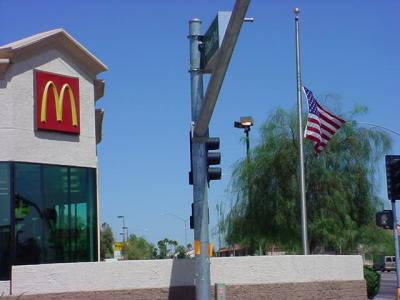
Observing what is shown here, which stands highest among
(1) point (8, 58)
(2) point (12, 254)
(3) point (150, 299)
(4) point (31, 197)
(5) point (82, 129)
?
(1) point (8, 58)

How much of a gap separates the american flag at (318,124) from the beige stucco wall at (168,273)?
6861 mm

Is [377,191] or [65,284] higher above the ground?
[377,191]

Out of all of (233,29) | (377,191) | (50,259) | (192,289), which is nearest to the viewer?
(233,29)

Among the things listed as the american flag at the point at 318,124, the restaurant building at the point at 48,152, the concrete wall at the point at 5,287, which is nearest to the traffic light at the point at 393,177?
the american flag at the point at 318,124

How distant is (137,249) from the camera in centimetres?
9100

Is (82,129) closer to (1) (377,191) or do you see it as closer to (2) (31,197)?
(2) (31,197)

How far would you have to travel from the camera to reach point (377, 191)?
30.6 m

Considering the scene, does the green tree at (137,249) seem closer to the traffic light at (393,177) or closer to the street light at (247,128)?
the street light at (247,128)

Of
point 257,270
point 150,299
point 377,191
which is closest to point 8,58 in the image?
point 150,299

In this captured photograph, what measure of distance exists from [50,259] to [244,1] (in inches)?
430

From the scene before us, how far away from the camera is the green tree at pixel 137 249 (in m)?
85.9

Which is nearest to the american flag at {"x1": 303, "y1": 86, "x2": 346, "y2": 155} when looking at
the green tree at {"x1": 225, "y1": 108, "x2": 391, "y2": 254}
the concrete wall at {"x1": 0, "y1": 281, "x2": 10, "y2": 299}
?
the green tree at {"x1": 225, "y1": 108, "x2": 391, "y2": 254}

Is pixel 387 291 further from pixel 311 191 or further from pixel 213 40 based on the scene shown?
pixel 213 40

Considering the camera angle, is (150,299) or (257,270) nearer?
(150,299)
